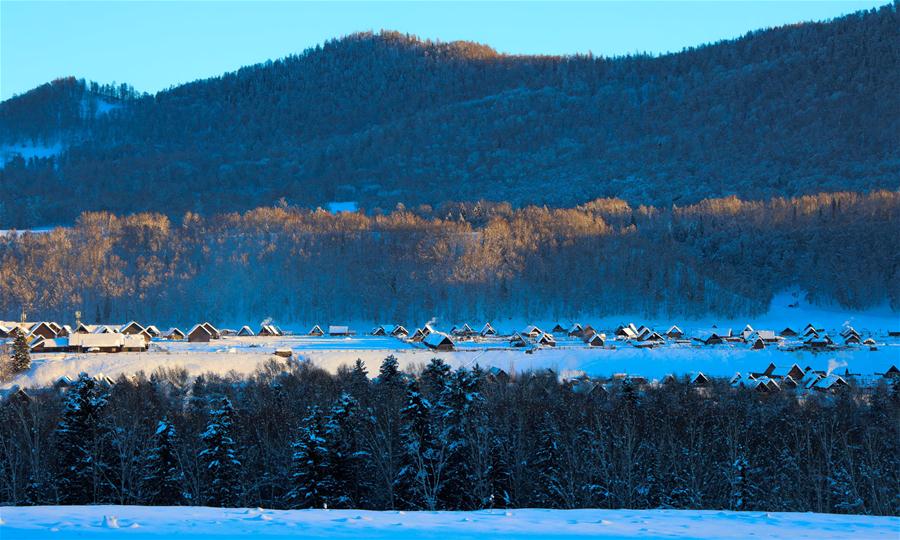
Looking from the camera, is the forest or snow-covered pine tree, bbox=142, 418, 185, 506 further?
snow-covered pine tree, bbox=142, 418, 185, 506

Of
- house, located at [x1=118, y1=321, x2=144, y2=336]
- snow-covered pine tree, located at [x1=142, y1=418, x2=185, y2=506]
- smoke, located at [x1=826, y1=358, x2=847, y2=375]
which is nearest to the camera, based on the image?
snow-covered pine tree, located at [x1=142, y1=418, x2=185, y2=506]

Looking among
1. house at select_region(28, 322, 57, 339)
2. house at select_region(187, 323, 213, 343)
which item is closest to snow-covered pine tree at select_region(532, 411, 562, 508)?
house at select_region(187, 323, 213, 343)

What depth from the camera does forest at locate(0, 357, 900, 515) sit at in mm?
28062

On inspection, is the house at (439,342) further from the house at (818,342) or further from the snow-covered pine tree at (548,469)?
the snow-covered pine tree at (548,469)

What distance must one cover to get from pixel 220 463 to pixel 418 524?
1461cm

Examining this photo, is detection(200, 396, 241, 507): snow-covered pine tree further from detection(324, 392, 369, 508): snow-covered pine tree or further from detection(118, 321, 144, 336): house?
detection(118, 321, 144, 336): house

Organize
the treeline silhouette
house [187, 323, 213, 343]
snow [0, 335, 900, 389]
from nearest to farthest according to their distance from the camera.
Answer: snow [0, 335, 900, 389] → house [187, 323, 213, 343] → the treeline silhouette

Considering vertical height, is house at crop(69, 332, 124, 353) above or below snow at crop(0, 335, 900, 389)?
above

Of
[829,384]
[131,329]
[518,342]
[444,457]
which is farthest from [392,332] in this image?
[444,457]

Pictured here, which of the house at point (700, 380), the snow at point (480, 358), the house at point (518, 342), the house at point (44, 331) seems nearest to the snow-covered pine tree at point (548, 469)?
the house at point (700, 380)

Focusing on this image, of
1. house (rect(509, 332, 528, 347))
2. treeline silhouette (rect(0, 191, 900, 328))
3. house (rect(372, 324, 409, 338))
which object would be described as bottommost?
house (rect(509, 332, 528, 347))

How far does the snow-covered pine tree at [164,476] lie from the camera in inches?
1121

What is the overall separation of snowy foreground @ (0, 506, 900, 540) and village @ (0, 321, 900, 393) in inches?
1196

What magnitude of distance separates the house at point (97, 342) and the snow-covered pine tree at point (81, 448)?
102 feet
